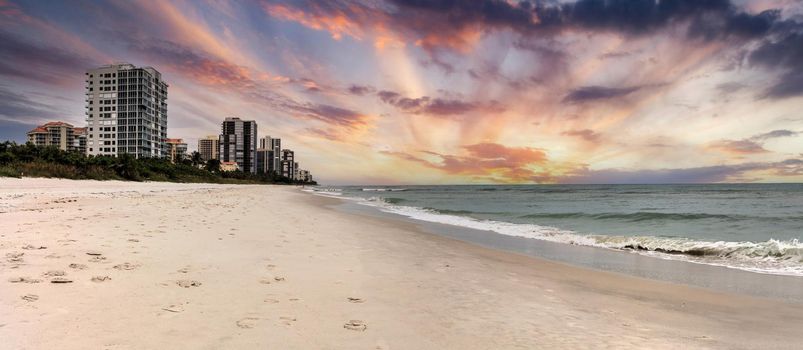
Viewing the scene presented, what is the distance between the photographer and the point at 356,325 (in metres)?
4.27

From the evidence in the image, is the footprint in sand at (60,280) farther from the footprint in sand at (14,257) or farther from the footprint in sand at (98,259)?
the footprint in sand at (14,257)

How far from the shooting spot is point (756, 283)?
8141mm

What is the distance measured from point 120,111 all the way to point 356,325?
6672 inches

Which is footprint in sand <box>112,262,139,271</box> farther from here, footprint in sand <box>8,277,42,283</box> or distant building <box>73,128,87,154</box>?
distant building <box>73,128,87,154</box>

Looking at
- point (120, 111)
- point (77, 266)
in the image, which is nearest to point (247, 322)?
point (77, 266)

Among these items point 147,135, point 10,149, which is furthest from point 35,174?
point 147,135

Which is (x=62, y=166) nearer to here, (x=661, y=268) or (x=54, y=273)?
(x=54, y=273)

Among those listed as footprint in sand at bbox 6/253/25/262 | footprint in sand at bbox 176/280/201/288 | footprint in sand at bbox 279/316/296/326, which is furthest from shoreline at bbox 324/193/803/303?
footprint in sand at bbox 6/253/25/262

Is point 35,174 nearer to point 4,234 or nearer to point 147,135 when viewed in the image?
point 4,234

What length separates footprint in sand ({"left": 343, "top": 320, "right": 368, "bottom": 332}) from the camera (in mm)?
4165

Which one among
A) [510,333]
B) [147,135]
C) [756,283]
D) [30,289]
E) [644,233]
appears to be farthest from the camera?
[147,135]

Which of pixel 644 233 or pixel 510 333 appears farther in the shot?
pixel 644 233

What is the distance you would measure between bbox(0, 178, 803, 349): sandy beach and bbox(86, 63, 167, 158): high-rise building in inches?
6138

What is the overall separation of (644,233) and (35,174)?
53.9 m
